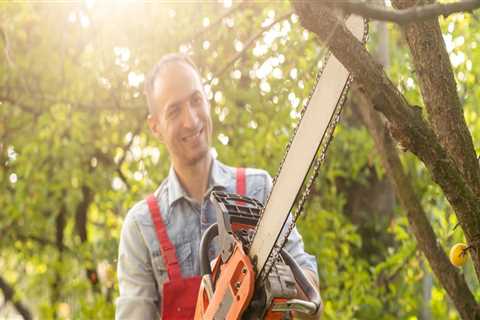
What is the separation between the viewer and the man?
241 centimetres

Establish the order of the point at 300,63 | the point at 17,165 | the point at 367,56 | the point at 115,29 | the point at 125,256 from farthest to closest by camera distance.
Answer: the point at 17,165 < the point at 115,29 < the point at 300,63 < the point at 125,256 < the point at 367,56

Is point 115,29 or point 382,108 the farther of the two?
point 115,29

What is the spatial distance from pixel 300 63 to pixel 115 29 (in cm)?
113

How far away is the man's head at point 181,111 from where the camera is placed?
254 centimetres

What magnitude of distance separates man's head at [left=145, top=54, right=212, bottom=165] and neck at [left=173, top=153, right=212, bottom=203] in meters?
0.03

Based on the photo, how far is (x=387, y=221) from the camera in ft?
19.3

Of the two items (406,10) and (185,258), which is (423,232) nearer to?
(185,258)

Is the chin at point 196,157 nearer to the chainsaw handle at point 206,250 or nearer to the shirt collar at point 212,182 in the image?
the shirt collar at point 212,182

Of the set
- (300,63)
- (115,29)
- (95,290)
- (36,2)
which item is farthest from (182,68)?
(95,290)

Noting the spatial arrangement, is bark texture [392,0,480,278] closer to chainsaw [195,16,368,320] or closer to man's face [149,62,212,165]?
chainsaw [195,16,368,320]

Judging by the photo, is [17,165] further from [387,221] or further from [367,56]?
[367,56]

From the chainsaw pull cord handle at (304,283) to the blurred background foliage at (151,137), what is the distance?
1.57 meters

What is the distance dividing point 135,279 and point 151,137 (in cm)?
247

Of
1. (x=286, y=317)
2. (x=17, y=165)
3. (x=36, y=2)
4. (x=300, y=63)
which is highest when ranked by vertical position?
(x=36, y=2)
